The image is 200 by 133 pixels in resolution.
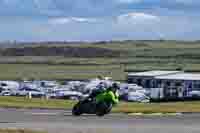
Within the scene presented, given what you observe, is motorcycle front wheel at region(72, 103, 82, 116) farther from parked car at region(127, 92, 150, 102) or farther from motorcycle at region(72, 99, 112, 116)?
parked car at region(127, 92, 150, 102)

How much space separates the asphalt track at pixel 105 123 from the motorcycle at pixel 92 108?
0.30 metres

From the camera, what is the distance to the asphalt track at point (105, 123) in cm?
2108

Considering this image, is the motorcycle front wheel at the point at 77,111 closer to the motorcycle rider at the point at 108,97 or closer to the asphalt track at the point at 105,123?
the asphalt track at the point at 105,123

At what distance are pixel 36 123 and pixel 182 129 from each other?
6.03 metres

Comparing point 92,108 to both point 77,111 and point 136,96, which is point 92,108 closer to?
point 77,111

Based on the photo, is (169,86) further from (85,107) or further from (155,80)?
(85,107)

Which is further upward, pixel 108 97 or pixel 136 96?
pixel 108 97

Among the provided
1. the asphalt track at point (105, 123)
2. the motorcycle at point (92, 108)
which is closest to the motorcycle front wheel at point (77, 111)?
the motorcycle at point (92, 108)

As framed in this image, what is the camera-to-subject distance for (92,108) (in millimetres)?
28391

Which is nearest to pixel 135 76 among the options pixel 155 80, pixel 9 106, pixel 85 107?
pixel 155 80

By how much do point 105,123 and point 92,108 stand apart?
4.11m

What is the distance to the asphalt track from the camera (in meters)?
21.1

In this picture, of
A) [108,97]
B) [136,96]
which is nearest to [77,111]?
[108,97]

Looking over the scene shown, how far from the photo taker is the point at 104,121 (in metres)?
25.3
